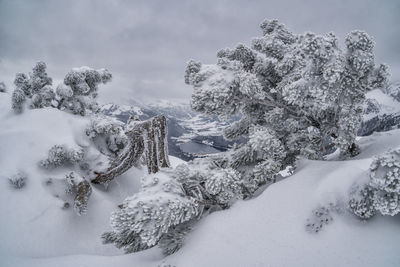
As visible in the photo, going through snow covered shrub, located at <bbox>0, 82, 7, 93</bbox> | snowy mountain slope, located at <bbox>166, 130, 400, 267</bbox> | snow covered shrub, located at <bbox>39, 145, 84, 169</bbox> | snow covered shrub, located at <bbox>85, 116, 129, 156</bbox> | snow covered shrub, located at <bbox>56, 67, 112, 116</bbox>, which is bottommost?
snowy mountain slope, located at <bbox>166, 130, 400, 267</bbox>

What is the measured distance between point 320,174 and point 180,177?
3.59 metres

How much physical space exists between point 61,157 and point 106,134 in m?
2.95

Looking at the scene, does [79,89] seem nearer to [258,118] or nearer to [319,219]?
[258,118]

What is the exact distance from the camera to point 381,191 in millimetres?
3742

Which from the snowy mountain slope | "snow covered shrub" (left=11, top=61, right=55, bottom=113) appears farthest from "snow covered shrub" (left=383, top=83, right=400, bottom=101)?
"snow covered shrub" (left=11, top=61, right=55, bottom=113)

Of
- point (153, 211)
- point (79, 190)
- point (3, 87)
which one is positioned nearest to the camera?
point (153, 211)

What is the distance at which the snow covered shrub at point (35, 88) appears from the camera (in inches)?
454

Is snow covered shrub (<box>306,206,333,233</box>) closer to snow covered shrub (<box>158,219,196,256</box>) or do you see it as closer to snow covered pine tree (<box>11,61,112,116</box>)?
snow covered shrub (<box>158,219,196,256</box>)

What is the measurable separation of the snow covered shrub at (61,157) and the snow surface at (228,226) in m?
0.35

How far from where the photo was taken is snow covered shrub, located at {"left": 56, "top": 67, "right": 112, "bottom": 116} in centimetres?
1168

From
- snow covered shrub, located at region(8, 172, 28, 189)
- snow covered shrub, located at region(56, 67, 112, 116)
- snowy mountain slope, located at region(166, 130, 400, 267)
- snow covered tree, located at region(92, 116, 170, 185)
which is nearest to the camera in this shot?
snowy mountain slope, located at region(166, 130, 400, 267)

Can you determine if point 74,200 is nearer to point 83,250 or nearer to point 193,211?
point 83,250

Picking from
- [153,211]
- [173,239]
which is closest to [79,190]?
[173,239]

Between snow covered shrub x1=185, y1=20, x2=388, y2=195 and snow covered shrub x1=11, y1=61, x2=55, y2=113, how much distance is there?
9.96 m
